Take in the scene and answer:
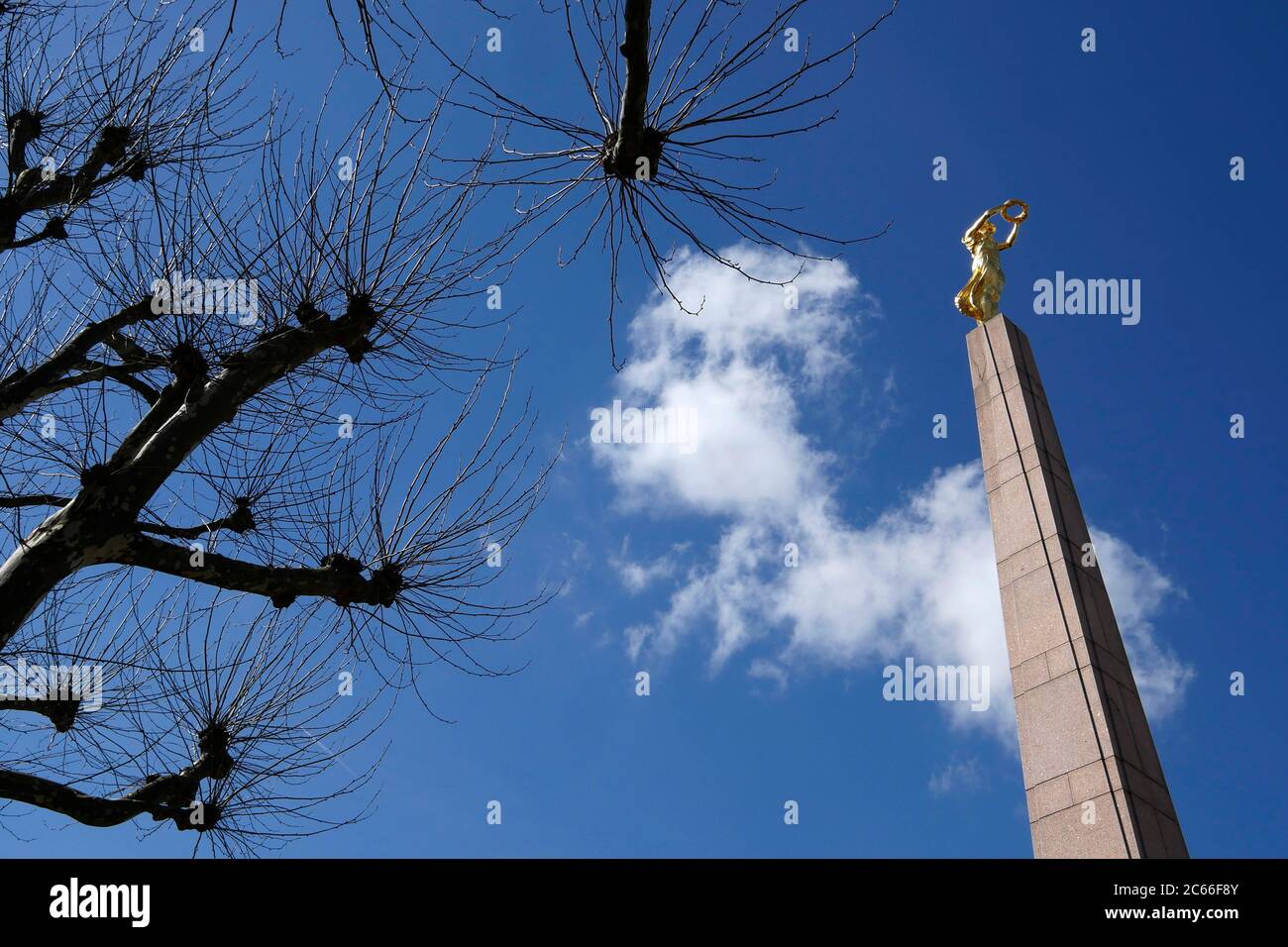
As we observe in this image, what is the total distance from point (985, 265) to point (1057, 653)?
5.51m

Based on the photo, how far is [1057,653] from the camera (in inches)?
379

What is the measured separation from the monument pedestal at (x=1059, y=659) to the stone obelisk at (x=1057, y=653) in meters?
0.01

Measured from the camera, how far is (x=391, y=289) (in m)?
5.72

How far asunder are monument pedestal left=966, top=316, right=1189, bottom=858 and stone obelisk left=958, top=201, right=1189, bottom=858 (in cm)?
1

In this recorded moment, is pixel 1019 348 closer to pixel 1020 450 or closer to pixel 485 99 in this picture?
pixel 1020 450

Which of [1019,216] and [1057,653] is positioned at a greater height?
[1019,216]

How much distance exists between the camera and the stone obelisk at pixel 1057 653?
8.67 metres

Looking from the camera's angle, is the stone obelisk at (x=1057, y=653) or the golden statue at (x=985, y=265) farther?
the golden statue at (x=985, y=265)

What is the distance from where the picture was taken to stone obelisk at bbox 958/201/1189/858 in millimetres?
8672

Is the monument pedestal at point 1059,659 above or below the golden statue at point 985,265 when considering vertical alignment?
below

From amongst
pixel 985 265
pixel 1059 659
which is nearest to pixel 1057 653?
pixel 1059 659

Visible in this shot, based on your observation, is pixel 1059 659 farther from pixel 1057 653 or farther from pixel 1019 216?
pixel 1019 216
